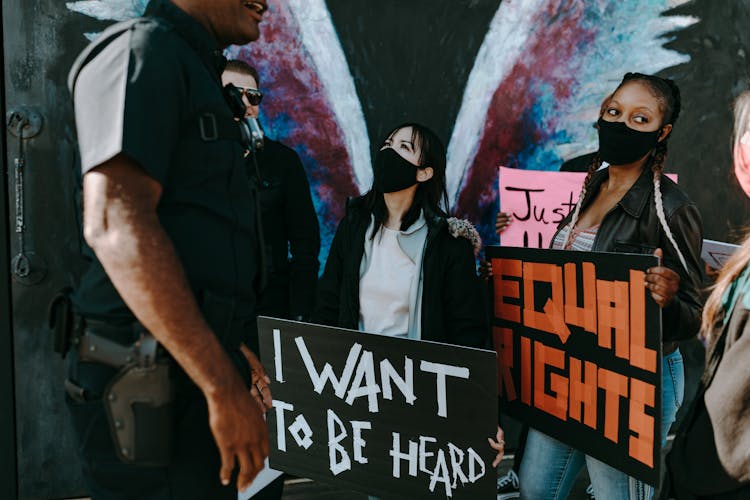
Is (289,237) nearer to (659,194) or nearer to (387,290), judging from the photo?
(387,290)

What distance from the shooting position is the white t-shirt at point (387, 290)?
2543mm

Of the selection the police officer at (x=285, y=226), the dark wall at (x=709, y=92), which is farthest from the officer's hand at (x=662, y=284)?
the dark wall at (x=709, y=92)

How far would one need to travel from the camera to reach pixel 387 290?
2557 millimetres

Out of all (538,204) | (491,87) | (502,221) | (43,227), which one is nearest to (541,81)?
(491,87)

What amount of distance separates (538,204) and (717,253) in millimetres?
910

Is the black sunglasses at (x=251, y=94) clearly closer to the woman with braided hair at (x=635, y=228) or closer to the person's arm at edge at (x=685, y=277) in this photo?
the woman with braided hair at (x=635, y=228)

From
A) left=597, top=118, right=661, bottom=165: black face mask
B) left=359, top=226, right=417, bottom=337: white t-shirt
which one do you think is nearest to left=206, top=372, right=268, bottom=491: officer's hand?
left=359, top=226, right=417, bottom=337: white t-shirt

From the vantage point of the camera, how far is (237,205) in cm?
135

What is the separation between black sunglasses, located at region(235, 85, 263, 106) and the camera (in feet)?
9.89

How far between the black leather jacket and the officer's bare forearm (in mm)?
1523

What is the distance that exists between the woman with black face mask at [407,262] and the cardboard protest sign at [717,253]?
2.94ft

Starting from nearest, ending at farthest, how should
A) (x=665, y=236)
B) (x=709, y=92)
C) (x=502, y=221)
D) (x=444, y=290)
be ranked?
(x=665, y=236) < (x=444, y=290) < (x=502, y=221) < (x=709, y=92)

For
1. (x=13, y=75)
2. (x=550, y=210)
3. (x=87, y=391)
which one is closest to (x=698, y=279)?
(x=550, y=210)

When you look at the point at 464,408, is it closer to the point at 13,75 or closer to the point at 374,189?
the point at 374,189
